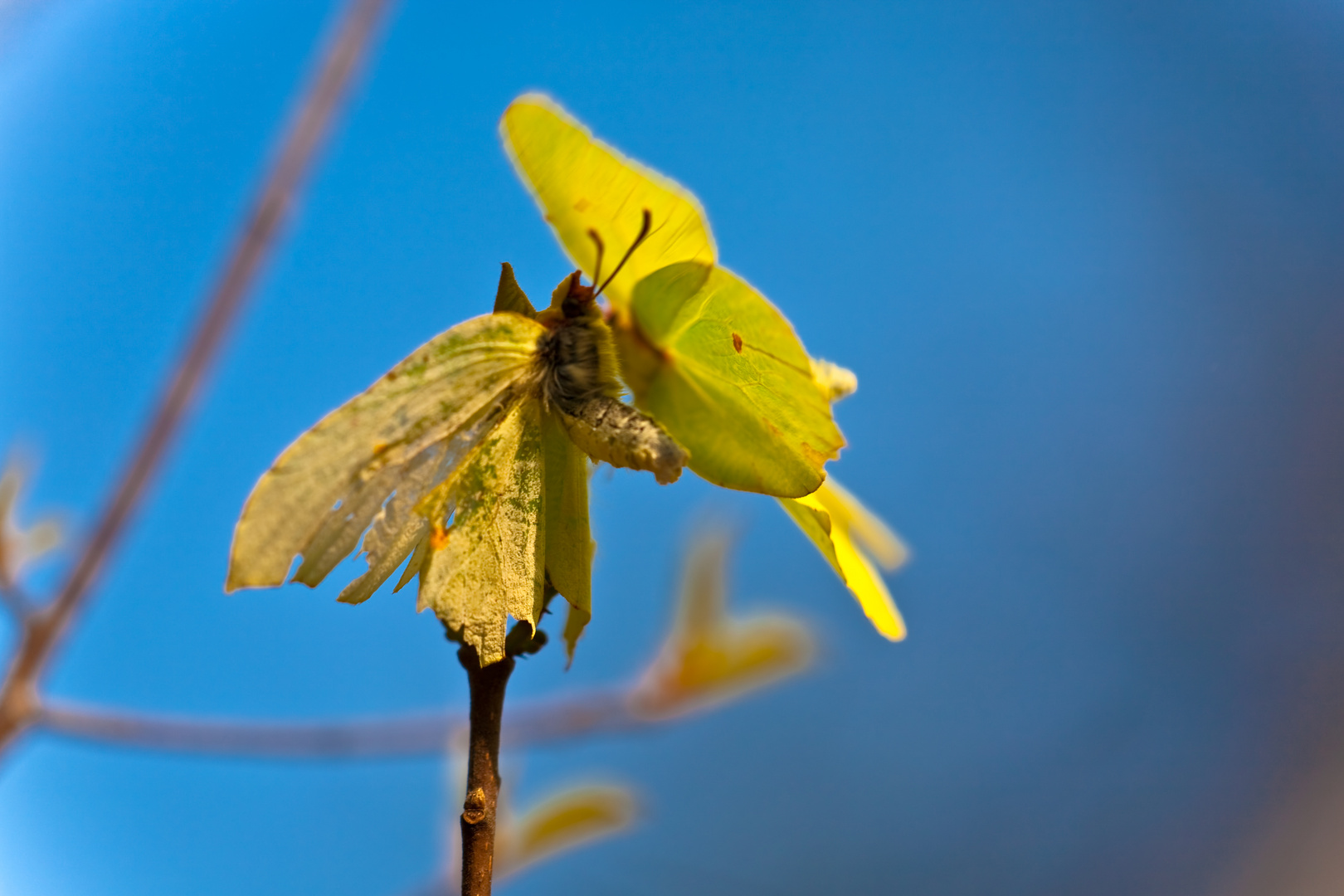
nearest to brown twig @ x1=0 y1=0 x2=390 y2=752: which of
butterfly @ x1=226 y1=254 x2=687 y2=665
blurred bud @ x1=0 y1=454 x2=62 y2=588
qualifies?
blurred bud @ x1=0 y1=454 x2=62 y2=588

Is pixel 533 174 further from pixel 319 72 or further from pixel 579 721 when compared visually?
pixel 579 721

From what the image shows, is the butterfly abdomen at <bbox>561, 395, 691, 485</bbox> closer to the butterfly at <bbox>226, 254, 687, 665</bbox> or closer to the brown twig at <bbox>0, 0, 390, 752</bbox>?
the butterfly at <bbox>226, 254, 687, 665</bbox>

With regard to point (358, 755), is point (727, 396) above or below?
below

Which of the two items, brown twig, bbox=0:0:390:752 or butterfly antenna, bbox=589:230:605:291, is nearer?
butterfly antenna, bbox=589:230:605:291

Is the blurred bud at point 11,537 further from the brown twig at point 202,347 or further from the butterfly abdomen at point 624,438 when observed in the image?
the butterfly abdomen at point 624,438

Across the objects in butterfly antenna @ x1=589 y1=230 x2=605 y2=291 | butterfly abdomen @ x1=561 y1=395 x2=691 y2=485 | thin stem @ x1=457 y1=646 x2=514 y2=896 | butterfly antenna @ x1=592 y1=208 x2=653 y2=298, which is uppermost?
butterfly antenna @ x1=589 y1=230 x2=605 y2=291

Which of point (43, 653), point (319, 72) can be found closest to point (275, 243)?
point (319, 72)
